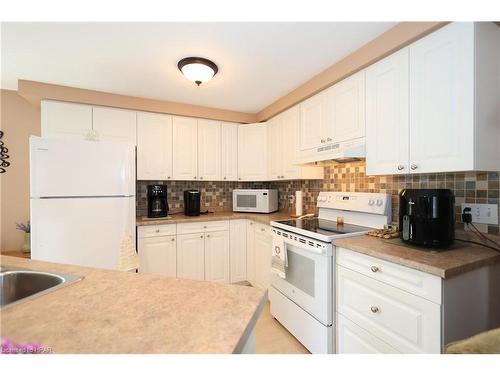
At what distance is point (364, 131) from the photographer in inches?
65.7

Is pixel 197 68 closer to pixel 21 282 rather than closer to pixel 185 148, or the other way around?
pixel 185 148

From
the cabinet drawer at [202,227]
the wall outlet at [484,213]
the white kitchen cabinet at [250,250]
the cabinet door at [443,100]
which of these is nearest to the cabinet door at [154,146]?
the cabinet drawer at [202,227]

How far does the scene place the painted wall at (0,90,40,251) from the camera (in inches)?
95.2

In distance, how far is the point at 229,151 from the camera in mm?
A: 3039

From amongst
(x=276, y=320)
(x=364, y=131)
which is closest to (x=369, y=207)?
(x=364, y=131)

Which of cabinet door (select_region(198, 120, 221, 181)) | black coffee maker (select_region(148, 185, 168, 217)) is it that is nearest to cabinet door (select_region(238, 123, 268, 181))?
cabinet door (select_region(198, 120, 221, 181))

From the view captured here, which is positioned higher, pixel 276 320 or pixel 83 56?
pixel 83 56

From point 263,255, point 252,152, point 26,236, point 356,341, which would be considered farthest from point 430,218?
point 26,236

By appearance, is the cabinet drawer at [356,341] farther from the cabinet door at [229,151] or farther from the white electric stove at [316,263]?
the cabinet door at [229,151]

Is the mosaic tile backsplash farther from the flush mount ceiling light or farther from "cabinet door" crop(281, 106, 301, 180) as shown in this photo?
the flush mount ceiling light

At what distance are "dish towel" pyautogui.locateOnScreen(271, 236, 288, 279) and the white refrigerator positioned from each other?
4.17 ft

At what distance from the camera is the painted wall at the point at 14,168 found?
2418mm
